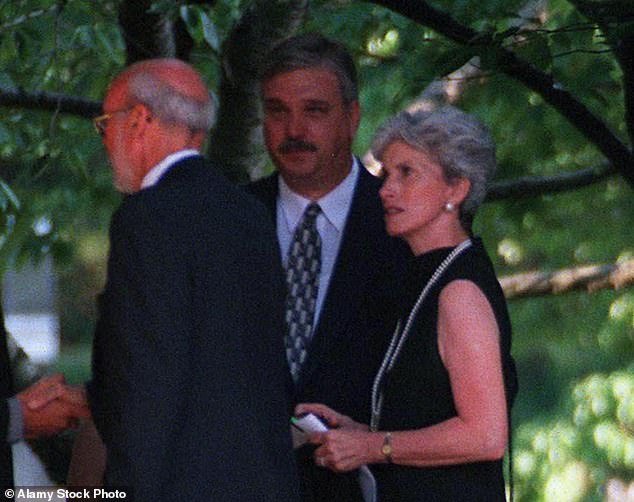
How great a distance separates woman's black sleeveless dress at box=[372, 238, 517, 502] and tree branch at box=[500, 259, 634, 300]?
442 centimetres

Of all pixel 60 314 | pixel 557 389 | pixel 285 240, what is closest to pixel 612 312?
pixel 285 240

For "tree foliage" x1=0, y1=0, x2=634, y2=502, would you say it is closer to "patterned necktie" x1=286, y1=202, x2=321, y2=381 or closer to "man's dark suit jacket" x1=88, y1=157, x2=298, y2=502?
"patterned necktie" x1=286, y1=202, x2=321, y2=381

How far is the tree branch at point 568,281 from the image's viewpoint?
9195 mm

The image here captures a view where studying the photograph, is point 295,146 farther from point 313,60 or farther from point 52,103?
point 52,103

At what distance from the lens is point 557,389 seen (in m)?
24.1

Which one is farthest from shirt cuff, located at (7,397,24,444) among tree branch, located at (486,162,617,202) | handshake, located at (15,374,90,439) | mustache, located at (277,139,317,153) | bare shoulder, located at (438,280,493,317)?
tree branch, located at (486,162,617,202)

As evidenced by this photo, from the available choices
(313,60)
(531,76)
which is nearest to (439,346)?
(313,60)

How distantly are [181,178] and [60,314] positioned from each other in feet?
128

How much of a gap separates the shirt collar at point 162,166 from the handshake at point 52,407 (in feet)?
1.71

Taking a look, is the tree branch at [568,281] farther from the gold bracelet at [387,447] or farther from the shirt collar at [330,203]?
the gold bracelet at [387,447]

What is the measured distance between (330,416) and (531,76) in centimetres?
186

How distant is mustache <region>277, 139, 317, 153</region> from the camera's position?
564cm

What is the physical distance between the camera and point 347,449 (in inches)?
184

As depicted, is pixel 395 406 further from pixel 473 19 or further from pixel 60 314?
pixel 60 314
